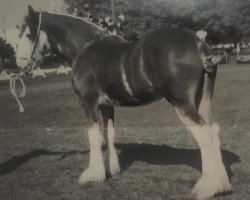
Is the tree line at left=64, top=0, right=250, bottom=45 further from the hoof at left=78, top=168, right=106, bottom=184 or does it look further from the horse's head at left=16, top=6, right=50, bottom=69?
the hoof at left=78, top=168, right=106, bottom=184

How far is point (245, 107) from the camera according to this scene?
15172 millimetres

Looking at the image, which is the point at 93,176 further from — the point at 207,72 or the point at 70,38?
the point at 207,72

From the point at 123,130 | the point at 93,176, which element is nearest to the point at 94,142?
the point at 93,176

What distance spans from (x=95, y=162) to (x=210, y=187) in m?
2.08

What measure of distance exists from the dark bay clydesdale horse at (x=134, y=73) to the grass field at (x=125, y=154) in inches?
19.7

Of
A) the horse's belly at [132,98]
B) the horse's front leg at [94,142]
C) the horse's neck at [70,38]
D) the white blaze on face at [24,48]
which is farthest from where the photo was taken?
the white blaze on face at [24,48]

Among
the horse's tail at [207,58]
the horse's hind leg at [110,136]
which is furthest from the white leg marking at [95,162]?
the horse's tail at [207,58]

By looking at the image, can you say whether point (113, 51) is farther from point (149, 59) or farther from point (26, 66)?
point (26, 66)

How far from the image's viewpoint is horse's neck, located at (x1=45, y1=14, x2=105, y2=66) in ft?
27.3

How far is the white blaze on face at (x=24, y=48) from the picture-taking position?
8438 mm

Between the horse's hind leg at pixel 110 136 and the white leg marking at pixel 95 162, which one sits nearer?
the white leg marking at pixel 95 162

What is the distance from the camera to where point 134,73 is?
Result: 23.6 ft

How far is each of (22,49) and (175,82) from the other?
299 centimetres

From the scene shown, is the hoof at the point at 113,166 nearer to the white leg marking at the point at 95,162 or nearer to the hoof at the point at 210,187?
the white leg marking at the point at 95,162
